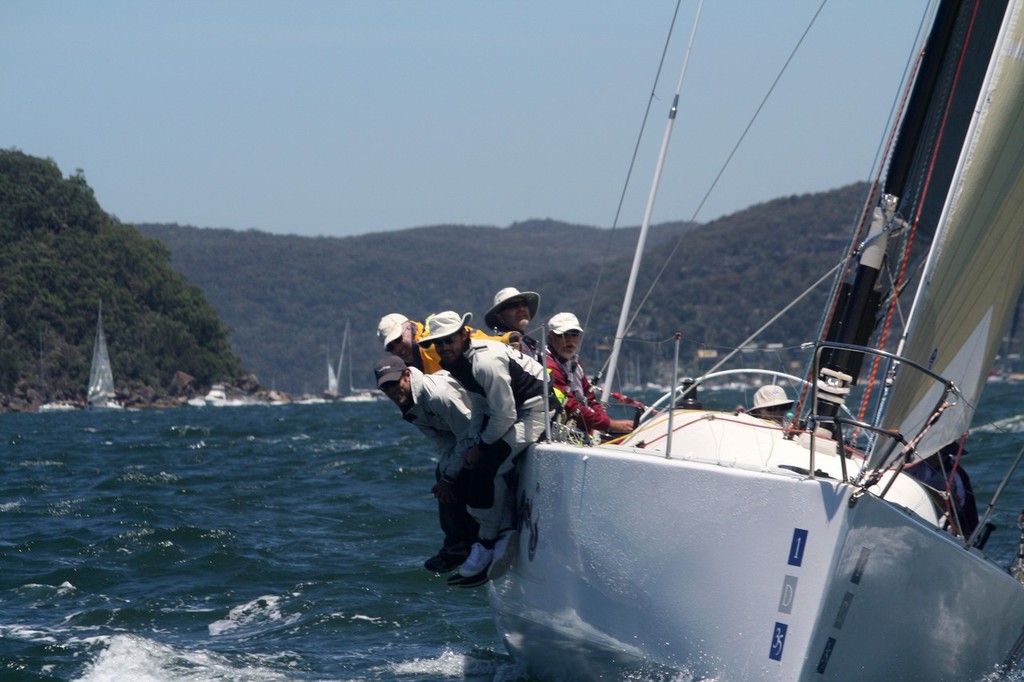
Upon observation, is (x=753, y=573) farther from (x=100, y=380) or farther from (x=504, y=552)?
(x=100, y=380)

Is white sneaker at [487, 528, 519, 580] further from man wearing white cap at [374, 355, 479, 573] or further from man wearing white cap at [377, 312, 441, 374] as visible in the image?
man wearing white cap at [377, 312, 441, 374]

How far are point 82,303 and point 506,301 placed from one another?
72849 millimetres

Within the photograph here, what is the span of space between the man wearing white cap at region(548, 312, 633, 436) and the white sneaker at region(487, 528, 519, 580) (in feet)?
1.75

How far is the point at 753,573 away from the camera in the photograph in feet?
13.9

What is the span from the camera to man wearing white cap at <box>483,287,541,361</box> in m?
5.84

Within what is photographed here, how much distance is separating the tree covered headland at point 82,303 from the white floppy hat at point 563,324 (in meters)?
64.7

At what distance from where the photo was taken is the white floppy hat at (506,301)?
19.2 ft

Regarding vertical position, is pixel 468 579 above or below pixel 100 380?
above

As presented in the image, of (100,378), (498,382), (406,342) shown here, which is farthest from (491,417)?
(100,378)

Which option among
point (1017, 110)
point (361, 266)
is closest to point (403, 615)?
point (1017, 110)

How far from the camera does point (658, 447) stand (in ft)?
17.7

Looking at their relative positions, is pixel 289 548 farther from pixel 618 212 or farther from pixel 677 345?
pixel 677 345

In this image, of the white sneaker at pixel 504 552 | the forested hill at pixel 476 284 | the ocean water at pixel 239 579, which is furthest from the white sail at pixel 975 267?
the forested hill at pixel 476 284

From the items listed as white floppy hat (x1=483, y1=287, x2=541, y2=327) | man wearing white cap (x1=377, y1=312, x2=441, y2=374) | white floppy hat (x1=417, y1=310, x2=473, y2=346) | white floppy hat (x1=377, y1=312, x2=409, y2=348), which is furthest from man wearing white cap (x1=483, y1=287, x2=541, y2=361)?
white floppy hat (x1=417, y1=310, x2=473, y2=346)
